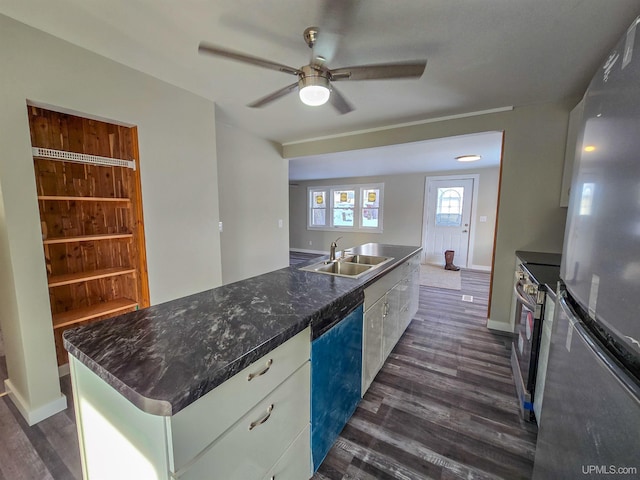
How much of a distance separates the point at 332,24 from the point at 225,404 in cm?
194

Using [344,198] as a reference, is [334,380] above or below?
below

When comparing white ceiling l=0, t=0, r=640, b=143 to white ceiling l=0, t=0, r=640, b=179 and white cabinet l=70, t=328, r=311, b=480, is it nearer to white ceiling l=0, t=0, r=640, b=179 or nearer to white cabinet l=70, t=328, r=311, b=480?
white ceiling l=0, t=0, r=640, b=179

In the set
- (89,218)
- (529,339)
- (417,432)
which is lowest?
(417,432)

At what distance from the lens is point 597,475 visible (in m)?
0.59

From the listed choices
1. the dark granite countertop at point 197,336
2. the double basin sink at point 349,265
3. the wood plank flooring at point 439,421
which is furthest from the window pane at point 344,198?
the dark granite countertop at point 197,336

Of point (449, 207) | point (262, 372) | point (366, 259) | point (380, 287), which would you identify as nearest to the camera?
point (262, 372)

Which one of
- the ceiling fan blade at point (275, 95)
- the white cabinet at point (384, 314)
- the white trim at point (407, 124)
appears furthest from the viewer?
the white trim at point (407, 124)

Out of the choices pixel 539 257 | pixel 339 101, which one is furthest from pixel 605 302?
pixel 539 257

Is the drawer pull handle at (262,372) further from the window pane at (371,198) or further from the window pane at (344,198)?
the window pane at (344,198)

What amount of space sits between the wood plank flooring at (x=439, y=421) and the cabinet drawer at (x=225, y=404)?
2.70 feet

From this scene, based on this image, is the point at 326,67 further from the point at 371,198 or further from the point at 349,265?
the point at 371,198

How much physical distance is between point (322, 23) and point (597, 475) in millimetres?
2108

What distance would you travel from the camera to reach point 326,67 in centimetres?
152

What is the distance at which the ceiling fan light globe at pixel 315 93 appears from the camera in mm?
1544
